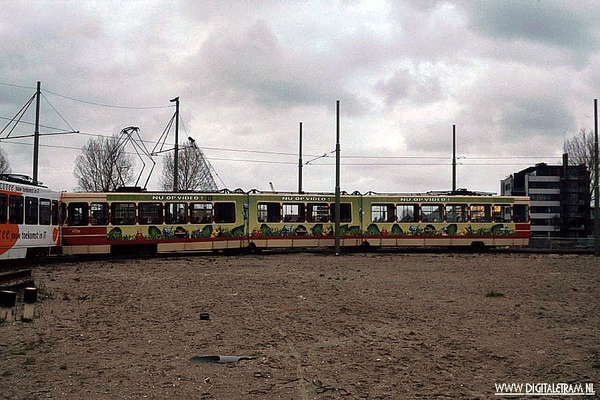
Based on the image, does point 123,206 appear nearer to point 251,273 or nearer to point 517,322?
point 251,273

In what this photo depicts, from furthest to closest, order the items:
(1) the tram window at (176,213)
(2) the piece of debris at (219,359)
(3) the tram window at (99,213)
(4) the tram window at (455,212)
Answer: (4) the tram window at (455,212) → (1) the tram window at (176,213) → (3) the tram window at (99,213) → (2) the piece of debris at (219,359)

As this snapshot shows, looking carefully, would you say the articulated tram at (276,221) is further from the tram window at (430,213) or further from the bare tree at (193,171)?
the bare tree at (193,171)

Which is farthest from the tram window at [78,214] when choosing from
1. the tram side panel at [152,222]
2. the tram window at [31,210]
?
the tram window at [31,210]

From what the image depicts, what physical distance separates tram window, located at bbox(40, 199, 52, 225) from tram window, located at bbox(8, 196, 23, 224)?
184cm

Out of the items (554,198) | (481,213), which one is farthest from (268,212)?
(554,198)

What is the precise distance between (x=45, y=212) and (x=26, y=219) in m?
A: 1.82

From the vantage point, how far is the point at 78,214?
926 inches

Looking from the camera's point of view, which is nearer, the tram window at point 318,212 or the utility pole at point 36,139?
the utility pole at point 36,139

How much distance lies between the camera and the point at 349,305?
11.3m

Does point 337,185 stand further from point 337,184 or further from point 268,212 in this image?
point 268,212

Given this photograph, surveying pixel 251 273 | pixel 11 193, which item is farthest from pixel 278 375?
pixel 11 193

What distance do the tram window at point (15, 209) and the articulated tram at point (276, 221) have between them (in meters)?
4.39

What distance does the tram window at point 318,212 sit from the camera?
1117 inches

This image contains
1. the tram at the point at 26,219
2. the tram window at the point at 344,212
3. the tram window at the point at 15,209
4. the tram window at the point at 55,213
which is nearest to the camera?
the tram at the point at 26,219
